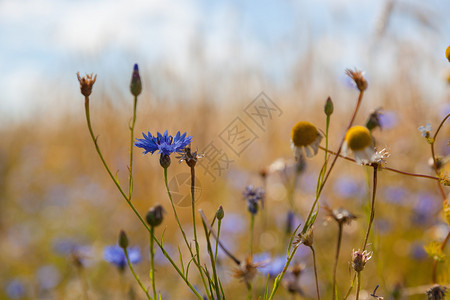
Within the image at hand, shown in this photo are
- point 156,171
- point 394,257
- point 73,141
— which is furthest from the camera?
point 73,141

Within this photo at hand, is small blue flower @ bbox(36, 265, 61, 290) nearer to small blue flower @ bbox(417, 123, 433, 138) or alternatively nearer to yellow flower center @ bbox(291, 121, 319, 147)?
yellow flower center @ bbox(291, 121, 319, 147)

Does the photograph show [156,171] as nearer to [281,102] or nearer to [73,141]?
[281,102]

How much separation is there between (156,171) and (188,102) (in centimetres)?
56

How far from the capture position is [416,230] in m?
1.54

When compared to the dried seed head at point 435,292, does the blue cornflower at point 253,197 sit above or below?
above

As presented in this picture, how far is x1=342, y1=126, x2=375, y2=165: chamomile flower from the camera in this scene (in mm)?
499

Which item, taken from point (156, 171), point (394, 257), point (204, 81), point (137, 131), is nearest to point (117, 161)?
point (137, 131)

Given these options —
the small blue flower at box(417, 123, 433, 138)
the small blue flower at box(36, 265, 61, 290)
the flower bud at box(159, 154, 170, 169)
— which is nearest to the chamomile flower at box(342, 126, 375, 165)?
the small blue flower at box(417, 123, 433, 138)

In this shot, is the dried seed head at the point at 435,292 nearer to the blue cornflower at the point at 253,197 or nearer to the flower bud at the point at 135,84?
the blue cornflower at the point at 253,197

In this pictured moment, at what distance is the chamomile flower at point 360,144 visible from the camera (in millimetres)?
499

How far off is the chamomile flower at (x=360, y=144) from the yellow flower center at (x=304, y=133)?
0.07m

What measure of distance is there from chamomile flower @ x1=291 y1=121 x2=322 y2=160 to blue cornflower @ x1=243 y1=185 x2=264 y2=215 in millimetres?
179

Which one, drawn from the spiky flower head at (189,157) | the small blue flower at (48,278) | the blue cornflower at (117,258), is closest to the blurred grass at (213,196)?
the small blue flower at (48,278)

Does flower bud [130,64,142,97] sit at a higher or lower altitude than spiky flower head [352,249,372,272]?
higher
